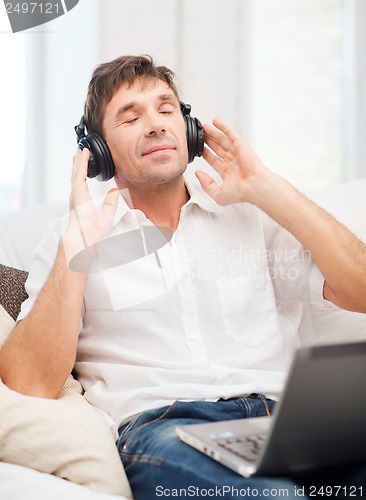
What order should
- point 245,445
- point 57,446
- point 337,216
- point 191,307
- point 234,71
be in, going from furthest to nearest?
point 234,71 → point 337,216 → point 191,307 → point 57,446 → point 245,445

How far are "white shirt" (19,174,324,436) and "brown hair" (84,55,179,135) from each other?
0.77ft

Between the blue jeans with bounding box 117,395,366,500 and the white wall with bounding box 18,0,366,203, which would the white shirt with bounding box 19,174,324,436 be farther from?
the white wall with bounding box 18,0,366,203

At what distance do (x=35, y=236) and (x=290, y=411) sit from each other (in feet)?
3.33

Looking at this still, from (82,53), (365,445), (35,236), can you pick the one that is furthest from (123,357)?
(82,53)

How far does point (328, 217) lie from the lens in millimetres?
1499

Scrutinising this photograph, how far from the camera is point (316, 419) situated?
867mm

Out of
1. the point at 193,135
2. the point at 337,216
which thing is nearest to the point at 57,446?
the point at 193,135

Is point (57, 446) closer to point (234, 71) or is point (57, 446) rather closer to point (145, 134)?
point (145, 134)

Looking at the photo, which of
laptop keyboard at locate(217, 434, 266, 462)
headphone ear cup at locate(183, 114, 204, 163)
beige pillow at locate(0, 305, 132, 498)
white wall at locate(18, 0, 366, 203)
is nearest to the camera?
laptop keyboard at locate(217, 434, 266, 462)

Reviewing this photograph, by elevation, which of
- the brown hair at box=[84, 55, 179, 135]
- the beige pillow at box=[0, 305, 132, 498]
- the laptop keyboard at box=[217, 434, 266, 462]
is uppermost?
the brown hair at box=[84, 55, 179, 135]

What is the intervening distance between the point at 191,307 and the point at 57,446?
43 centimetres

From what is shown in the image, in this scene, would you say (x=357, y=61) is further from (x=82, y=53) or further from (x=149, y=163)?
(x=149, y=163)

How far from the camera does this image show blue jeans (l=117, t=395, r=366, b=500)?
0.98 metres

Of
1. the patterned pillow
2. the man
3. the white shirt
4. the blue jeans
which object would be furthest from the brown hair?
the blue jeans
